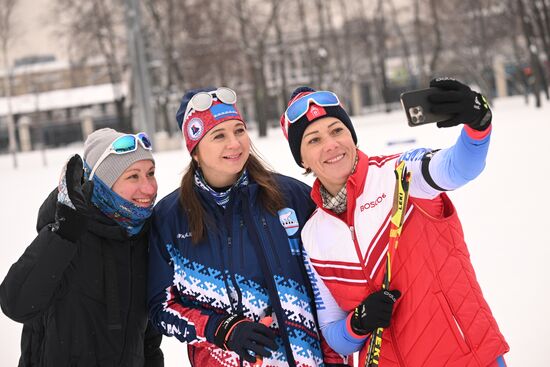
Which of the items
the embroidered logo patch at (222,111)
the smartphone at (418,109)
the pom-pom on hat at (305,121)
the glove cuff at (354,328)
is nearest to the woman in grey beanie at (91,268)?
the embroidered logo patch at (222,111)

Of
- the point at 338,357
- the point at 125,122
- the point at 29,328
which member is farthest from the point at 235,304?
the point at 125,122

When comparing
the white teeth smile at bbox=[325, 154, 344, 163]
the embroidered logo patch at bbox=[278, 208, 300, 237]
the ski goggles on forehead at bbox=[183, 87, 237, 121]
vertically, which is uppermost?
the ski goggles on forehead at bbox=[183, 87, 237, 121]

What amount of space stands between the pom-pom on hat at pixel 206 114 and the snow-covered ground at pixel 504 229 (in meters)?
0.75

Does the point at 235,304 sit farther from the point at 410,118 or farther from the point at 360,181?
the point at 410,118

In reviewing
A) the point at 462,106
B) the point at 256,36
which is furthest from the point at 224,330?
the point at 256,36

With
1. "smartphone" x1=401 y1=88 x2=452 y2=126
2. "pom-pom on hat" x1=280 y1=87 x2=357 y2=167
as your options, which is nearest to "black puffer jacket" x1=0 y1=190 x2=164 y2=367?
"pom-pom on hat" x1=280 y1=87 x2=357 y2=167

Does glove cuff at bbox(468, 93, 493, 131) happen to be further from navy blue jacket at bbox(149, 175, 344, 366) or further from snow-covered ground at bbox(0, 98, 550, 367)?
snow-covered ground at bbox(0, 98, 550, 367)

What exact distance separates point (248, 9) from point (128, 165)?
24.0 m

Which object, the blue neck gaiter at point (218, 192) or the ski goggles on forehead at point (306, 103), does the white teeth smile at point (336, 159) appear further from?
the blue neck gaiter at point (218, 192)

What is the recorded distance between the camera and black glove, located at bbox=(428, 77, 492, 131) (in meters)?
2.00

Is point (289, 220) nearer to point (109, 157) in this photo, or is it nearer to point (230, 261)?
point (230, 261)

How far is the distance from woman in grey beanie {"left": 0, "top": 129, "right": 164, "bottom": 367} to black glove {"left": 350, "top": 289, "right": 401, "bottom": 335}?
1.18 m

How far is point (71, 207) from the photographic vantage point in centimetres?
256

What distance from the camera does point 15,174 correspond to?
17.1 metres
